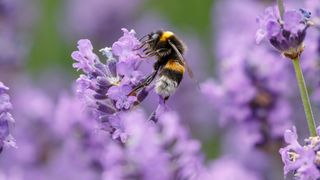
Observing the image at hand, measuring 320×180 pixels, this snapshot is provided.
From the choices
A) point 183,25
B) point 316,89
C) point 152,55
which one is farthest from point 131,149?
point 183,25

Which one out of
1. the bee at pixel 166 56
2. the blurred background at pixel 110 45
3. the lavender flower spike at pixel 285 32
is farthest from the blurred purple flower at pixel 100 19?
the lavender flower spike at pixel 285 32

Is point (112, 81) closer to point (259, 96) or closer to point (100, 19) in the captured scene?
point (259, 96)

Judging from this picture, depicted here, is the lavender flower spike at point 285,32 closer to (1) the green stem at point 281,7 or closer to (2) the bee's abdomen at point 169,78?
(1) the green stem at point 281,7

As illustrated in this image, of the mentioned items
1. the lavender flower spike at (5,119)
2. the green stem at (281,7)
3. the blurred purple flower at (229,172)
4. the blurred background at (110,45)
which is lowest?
the lavender flower spike at (5,119)

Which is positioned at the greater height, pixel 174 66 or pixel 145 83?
pixel 174 66

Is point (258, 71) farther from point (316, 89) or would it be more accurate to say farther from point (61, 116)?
point (61, 116)

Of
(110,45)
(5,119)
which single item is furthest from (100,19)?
(5,119)

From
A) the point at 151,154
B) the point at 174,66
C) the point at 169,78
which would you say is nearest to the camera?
the point at 151,154
